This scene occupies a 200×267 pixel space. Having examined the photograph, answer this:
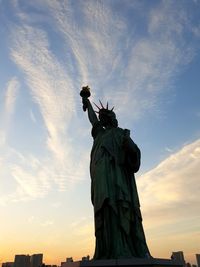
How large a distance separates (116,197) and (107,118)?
323 centimetres

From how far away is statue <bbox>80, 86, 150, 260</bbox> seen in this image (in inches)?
331

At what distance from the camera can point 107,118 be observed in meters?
11.0

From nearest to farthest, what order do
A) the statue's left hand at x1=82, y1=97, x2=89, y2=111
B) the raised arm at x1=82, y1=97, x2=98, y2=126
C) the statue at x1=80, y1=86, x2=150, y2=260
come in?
the statue at x1=80, y1=86, x2=150, y2=260, the raised arm at x1=82, y1=97, x2=98, y2=126, the statue's left hand at x1=82, y1=97, x2=89, y2=111

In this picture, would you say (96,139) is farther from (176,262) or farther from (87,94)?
(176,262)

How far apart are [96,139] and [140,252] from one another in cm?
392

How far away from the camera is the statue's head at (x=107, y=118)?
10961mm

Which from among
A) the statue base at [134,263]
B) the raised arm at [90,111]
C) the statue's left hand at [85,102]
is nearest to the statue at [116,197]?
the statue base at [134,263]

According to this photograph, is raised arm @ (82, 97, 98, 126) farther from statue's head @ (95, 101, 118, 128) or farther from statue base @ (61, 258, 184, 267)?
statue base @ (61, 258, 184, 267)

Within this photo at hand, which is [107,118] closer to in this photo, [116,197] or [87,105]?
[87,105]

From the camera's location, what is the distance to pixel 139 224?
8.90 meters

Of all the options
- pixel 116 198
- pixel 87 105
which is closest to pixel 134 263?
pixel 116 198

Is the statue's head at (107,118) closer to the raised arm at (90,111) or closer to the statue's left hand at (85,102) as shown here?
the raised arm at (90,111)

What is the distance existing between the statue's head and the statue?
0.50 metres

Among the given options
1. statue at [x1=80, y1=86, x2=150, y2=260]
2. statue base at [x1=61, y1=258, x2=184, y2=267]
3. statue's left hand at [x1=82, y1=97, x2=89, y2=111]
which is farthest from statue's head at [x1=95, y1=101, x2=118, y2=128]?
statue base at [x1=61, y1=258, x2=184, y2=267]
